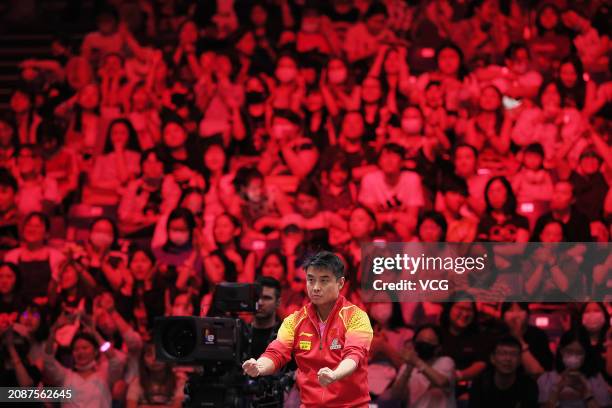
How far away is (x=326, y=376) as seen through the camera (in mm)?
3938

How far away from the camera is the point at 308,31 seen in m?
10.2

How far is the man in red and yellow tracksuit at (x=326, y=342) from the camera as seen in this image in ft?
14.1

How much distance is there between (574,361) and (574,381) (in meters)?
0.14

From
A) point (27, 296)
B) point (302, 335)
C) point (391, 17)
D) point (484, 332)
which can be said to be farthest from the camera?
point (391, 17)

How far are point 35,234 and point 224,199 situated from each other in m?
1.54

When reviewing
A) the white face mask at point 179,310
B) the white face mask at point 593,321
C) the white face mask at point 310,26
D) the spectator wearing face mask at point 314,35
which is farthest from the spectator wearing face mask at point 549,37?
the white face mask at point 179,310

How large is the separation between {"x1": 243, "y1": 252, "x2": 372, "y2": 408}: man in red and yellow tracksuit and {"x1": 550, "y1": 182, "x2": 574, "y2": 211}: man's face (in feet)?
13.9

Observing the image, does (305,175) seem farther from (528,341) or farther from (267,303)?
(267,303)

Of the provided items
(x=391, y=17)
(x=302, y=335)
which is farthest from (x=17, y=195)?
(x=302, y=335)

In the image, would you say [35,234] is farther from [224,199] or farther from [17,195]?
[224,199]

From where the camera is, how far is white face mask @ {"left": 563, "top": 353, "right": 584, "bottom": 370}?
7281 millimetres

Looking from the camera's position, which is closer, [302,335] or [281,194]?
[302,335]

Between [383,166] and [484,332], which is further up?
[383,166]

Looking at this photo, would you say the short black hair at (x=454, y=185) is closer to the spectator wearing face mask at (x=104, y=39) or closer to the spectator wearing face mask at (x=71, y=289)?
the spectator wearing face mask at (x=71, y=289)
